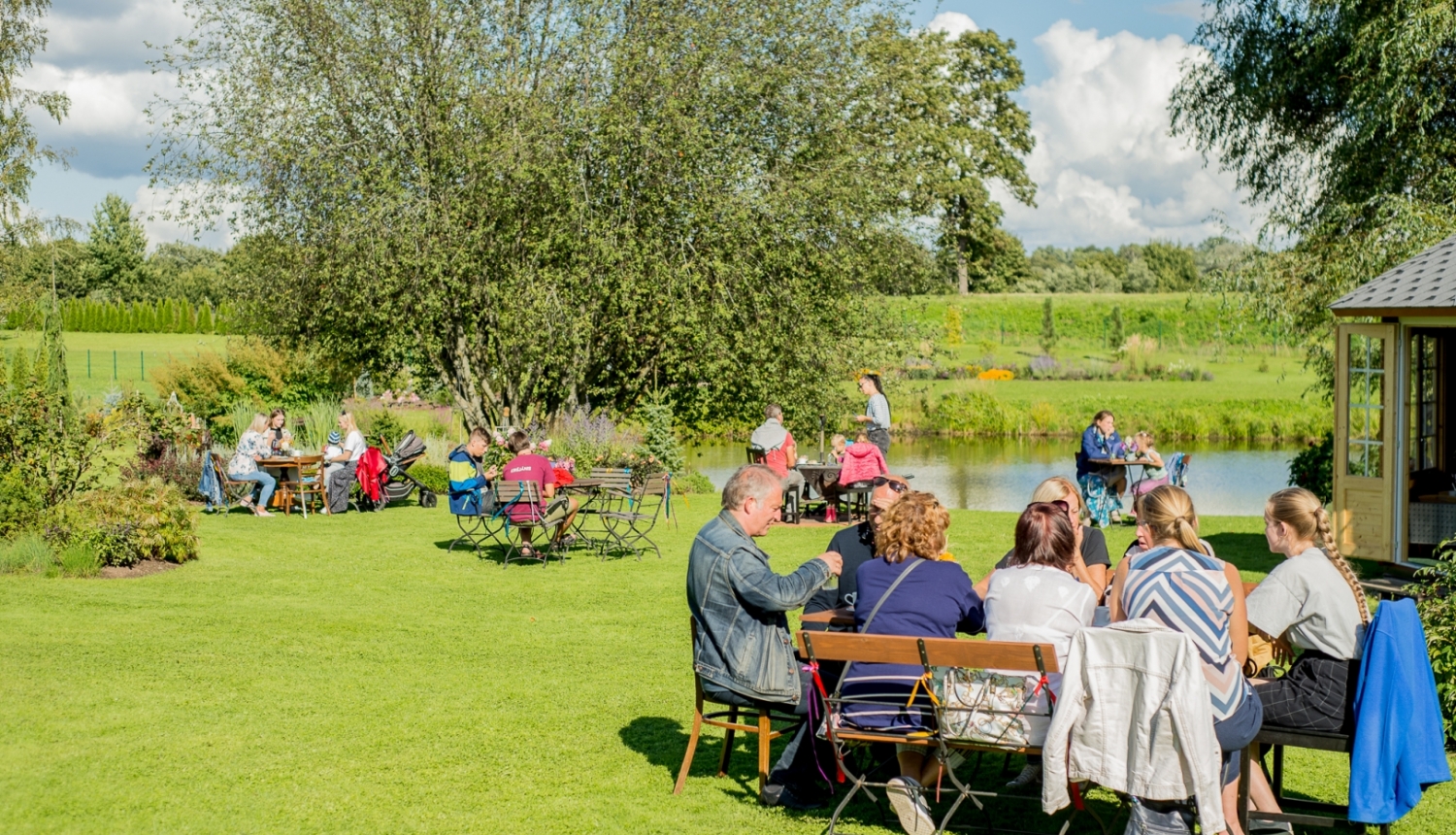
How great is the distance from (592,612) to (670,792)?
420 centimetres

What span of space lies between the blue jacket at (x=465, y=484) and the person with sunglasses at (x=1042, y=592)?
861cm

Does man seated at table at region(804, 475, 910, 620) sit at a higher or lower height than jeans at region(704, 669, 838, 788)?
higher

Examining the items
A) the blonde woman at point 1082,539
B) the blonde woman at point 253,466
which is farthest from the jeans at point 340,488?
the blonde woman at point 1082,539

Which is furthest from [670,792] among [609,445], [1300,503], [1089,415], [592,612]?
[1089,415]

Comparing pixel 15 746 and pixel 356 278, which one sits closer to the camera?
pixel 15 746

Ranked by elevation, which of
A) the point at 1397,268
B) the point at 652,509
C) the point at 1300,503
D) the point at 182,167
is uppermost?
the point at 182,167

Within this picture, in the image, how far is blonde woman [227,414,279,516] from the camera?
1534 cm

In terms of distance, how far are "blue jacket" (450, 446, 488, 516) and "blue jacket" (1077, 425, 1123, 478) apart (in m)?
6.61

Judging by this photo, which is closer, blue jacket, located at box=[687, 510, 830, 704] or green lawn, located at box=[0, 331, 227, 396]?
blue jacket, located at box=[687, 510, 830, 704]

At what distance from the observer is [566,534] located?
500 inches

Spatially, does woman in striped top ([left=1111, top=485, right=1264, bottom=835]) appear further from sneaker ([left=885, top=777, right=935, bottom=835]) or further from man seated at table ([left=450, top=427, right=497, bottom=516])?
man seated at table ([left=450, top=427, right=497, bottom=516])

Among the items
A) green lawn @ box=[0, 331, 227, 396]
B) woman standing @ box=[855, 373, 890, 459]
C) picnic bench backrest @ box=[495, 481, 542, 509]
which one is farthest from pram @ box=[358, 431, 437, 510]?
green lawn @ box=[0, 331, 227, 396]

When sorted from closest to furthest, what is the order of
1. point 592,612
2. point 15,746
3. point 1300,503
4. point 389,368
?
point 1300,503 → point 15,746 → point 592,612 → point 389,368

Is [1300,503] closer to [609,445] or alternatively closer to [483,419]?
[609,445]
